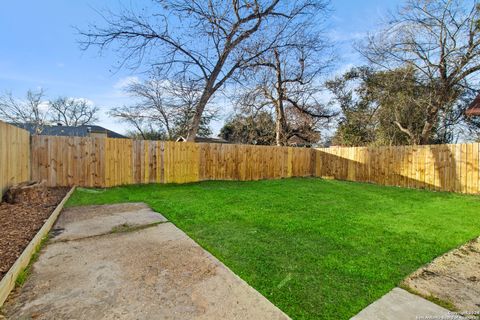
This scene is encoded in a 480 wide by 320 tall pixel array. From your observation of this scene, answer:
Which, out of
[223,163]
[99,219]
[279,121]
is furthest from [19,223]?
[279,121]

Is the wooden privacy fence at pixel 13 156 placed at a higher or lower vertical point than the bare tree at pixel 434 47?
lower

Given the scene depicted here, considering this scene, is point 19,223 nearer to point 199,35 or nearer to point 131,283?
point 131,283

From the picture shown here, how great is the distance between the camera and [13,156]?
4.62 meters

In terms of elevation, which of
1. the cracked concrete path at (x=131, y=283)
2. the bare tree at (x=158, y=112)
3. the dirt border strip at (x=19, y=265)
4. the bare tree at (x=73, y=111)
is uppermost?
the bare tree at (x=73, y=111)

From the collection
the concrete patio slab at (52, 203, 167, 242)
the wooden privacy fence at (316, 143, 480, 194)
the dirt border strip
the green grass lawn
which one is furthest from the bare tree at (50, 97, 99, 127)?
the dirt border strip

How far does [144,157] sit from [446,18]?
37.8 feet

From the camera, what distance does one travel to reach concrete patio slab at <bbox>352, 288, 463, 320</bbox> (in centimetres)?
148

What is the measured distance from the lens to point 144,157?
7.16m

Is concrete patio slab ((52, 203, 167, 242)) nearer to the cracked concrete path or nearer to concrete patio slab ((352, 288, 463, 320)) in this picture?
the cracked concrete path

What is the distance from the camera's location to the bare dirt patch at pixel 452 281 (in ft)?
5.47

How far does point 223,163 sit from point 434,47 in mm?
9194

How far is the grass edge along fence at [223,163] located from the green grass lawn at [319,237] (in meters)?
1.25

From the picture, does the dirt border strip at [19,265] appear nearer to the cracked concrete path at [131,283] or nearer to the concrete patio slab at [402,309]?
the cracked concrete path at [131,283]

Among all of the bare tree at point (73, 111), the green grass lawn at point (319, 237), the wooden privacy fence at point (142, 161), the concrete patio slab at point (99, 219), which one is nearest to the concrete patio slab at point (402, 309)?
the green grass lawn at point (319, 237)
